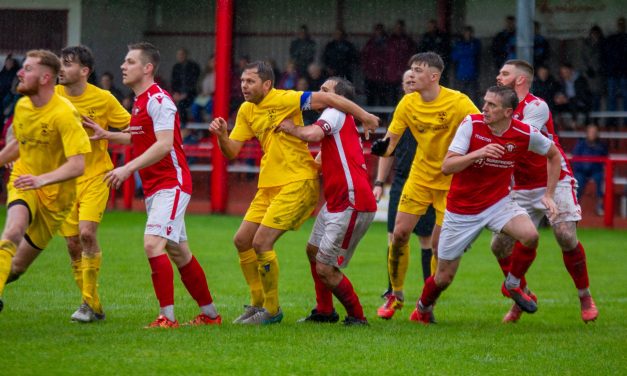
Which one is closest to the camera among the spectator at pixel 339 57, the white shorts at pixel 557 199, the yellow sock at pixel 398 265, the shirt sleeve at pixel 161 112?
the shirt sleeve at pixel 161 112

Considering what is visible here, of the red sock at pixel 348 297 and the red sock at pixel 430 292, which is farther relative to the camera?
the red sock at pixel 430 292

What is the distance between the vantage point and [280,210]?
29.0ft

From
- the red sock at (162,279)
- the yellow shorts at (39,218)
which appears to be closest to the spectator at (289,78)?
the red sock at (162,279)

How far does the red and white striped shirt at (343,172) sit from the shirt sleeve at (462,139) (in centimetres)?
77

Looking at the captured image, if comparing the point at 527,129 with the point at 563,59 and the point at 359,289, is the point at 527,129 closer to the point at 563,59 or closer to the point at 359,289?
the point at 359,289

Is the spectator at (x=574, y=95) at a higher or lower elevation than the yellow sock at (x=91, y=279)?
higher

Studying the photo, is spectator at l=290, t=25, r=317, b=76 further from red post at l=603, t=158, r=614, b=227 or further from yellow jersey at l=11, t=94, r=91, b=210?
yellow jersey at l=11, t=94, r=91, b=210

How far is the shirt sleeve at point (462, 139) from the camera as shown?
28.6ft

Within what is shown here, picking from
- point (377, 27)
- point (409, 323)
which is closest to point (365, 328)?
point (409, 323)

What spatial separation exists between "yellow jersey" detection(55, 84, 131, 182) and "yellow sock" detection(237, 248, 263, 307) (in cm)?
137

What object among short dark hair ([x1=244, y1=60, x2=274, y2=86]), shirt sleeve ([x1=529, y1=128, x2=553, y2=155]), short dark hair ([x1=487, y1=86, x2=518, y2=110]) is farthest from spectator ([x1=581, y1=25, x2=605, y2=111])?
short dark hair ([x1=244, y1=60, x2=274, y2=86])

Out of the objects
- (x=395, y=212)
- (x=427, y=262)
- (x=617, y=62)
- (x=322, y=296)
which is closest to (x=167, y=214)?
(x=322, y=296)

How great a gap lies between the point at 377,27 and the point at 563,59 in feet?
13.4

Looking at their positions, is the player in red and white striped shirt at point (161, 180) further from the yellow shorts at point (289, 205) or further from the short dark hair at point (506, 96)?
the short dark hair at point (506, 96)
